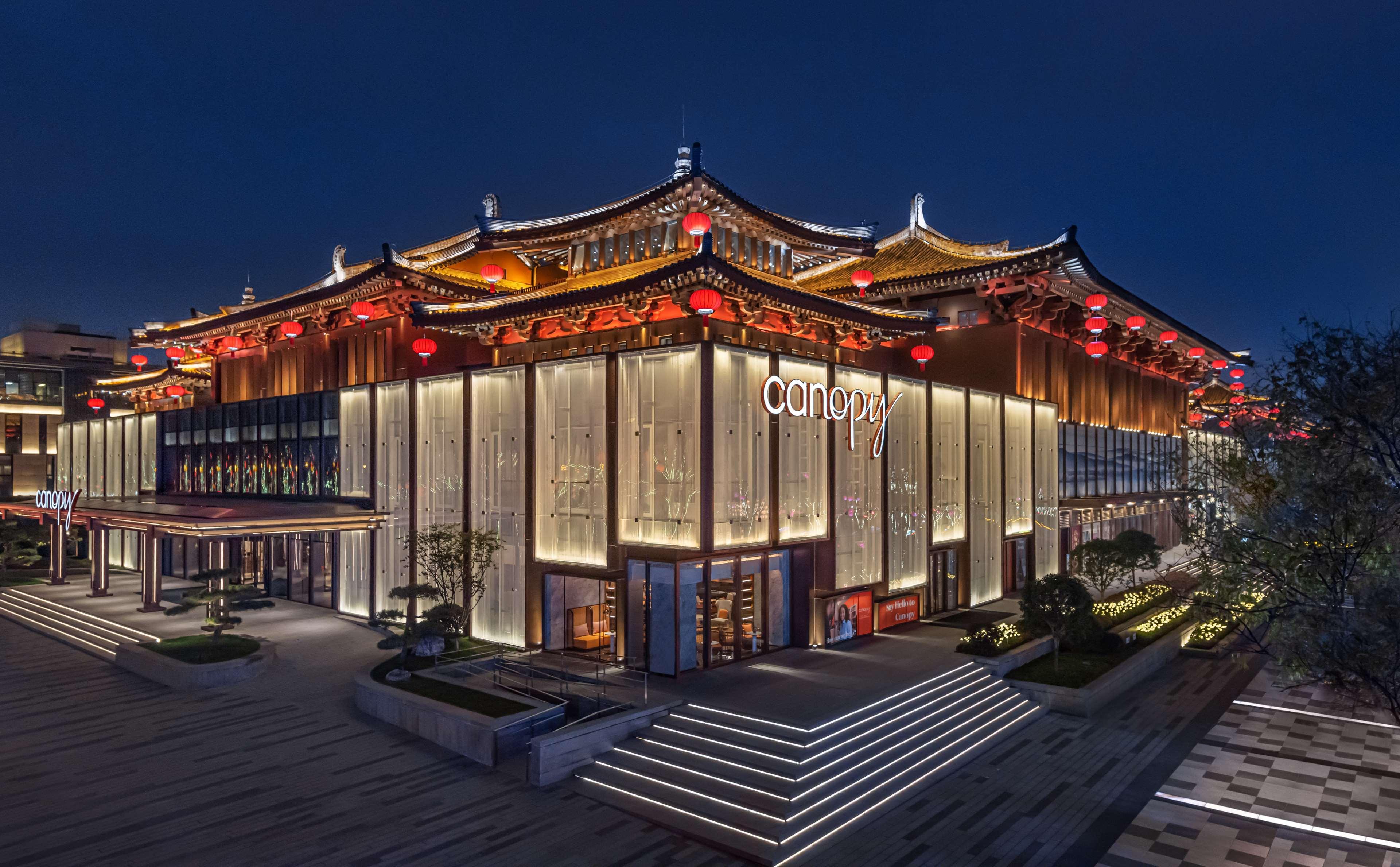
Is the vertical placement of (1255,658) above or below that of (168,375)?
below

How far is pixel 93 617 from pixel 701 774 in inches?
847

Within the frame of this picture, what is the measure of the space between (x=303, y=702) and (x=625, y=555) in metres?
7.25

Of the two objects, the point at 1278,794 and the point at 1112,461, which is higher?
the point at 1112,461

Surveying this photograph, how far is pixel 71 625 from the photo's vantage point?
78.6ft

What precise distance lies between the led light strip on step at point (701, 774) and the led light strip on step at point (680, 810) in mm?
667

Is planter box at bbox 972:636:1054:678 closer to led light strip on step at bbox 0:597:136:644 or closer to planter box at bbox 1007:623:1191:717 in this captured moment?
planter box at bbox 1007:623:1191:717

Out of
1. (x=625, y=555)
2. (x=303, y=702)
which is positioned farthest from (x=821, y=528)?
(x=303, y=702)

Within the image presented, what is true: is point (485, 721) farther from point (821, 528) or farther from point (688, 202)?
point (688, 202)

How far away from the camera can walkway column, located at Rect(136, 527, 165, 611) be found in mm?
24562

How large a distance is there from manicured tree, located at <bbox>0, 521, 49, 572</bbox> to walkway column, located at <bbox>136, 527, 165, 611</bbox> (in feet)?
44.3

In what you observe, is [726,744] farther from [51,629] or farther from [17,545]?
[17,545]

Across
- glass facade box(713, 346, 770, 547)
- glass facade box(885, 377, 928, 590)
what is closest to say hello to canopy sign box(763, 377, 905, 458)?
glass facade box(713, 346, 770, 547)

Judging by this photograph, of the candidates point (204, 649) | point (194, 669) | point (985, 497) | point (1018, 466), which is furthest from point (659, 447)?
point (1018, 466)

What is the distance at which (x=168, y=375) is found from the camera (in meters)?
36.6
